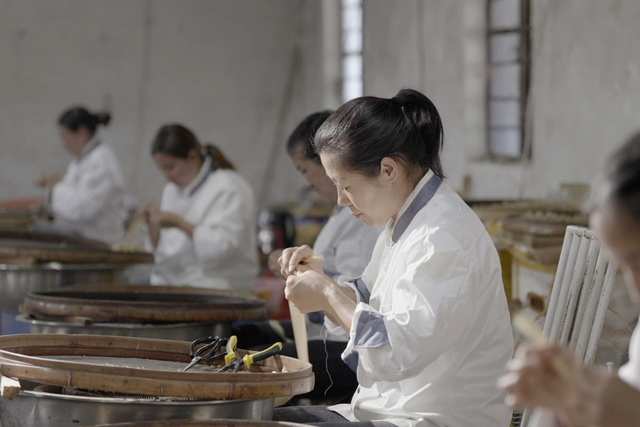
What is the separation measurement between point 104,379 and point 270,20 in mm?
9062

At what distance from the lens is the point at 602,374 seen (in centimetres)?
98

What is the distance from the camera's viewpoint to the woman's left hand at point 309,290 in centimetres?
190

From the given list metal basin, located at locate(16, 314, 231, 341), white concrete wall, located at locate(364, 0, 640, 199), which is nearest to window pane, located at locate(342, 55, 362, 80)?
white concrete wall, located at locate(364, 0, 640, 199)

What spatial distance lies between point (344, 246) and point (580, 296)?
4.15 ft

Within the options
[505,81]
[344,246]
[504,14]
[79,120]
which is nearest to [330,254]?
[344,246]

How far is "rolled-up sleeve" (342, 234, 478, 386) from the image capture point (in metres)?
1.65

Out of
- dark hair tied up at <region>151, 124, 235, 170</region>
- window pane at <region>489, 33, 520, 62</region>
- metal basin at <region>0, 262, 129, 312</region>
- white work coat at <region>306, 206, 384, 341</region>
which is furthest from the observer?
window pane at <region>489, 33, 520, 62</region>

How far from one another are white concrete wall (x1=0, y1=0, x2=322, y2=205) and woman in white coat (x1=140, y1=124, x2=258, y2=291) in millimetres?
5288

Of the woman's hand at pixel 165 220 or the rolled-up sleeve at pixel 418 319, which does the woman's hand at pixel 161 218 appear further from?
the rolled-up sleeve at pixel 418 319

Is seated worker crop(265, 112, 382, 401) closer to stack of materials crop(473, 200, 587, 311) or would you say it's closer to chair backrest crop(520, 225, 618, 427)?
stack of materials crop(473, 200, 587, 311)

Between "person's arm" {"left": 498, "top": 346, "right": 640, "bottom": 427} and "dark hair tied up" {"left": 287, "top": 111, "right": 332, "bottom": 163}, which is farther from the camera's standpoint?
"dark hair tied up" {"left": 287, "top": 111, "right": 332, "bottom": 163}

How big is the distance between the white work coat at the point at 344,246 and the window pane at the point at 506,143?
307 centimetres

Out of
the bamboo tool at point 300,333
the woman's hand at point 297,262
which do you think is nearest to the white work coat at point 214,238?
the bamboo tool at point 300,333

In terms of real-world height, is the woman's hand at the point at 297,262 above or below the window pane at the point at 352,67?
below
